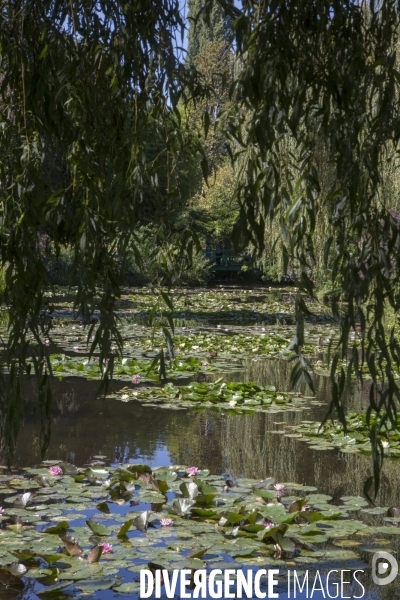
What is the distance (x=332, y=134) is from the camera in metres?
2.27

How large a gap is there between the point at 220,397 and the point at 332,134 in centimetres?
501

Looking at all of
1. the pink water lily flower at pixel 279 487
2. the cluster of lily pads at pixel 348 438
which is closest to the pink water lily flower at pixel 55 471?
the pink water lily flower at pixel 279 487

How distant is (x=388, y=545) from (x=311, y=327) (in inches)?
411

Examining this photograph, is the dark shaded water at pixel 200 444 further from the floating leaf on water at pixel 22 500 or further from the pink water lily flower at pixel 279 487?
the floating leaf on water at pixel 22 500

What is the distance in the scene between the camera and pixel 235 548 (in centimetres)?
333

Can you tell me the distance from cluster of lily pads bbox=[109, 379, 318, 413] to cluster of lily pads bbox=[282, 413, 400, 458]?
80 centimetres

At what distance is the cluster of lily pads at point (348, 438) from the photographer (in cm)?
536

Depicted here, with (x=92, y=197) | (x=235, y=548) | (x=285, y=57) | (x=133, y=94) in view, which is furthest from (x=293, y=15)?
(x=235, y=548)

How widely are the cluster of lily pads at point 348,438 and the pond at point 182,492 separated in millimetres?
28

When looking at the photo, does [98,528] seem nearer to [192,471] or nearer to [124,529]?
[124,529]

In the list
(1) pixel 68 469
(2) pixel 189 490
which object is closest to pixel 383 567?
(2) pixel 189 490

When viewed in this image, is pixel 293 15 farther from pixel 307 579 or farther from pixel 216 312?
pixel 216 312

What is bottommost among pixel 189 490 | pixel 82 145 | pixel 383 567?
pixel 383 567

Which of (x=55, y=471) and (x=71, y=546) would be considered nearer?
(x=71, y=546)
